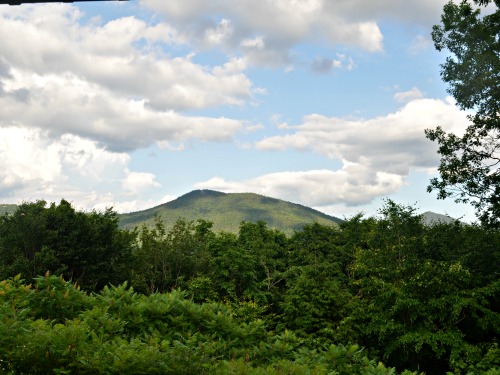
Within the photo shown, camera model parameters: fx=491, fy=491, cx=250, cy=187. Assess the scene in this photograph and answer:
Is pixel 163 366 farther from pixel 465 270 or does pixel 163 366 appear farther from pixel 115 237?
pixel 115 237

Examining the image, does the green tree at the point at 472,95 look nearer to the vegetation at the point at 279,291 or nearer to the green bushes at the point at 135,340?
the vegetation at the point at 279,291

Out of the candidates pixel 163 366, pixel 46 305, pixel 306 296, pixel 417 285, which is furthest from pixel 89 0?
pixel 417 285

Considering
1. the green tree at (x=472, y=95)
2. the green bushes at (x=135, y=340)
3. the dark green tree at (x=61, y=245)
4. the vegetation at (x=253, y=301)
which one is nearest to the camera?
the green bushes at (x=135, y=340)

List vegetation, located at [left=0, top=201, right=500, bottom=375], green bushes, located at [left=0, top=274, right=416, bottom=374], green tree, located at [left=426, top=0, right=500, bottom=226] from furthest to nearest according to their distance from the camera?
green tree, located at [left=426, top=0, right=500, bottom=226]
vegetation, located at [left=0, top=201, right=500, bottom=375]
green bushes, located at [left=0, top=274, right=416, bottom=374]

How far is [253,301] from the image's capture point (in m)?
42.5

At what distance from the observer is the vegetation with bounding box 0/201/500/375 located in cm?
618

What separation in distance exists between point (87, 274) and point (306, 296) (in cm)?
2476

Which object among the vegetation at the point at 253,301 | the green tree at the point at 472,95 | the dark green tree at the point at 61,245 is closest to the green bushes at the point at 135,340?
the vegetation at the point at 253,301

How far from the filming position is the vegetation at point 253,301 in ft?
20.3

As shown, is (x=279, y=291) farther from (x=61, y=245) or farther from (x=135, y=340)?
(x=135, y=340)

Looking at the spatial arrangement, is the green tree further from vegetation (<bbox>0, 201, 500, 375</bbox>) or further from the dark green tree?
the dark green tree

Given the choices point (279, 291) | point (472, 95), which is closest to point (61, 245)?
point (279, 291)

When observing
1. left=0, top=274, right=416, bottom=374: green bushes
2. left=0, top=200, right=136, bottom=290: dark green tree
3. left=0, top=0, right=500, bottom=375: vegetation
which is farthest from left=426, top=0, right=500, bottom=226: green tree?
left=0, top=200, right=136, bottom=290: dark green tree

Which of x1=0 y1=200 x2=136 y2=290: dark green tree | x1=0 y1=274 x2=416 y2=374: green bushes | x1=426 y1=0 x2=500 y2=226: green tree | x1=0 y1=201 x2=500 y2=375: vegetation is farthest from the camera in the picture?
x1=0 y1=200 x2=136 y2=290: dark green tree
